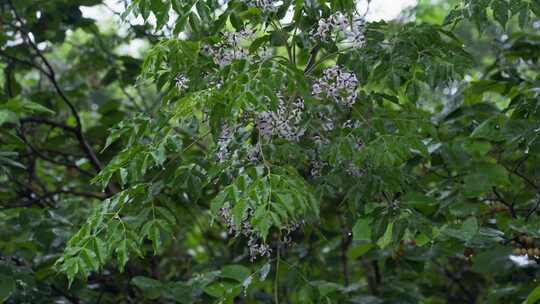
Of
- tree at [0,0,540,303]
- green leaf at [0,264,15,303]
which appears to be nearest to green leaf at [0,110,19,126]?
tree at [0,0,540,303]

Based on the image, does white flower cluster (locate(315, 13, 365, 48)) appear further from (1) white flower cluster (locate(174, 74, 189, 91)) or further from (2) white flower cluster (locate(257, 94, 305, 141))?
(1) white flower cluster (locate(174, 74, 189, 91))

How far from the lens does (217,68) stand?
202cm

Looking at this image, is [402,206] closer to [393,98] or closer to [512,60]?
[393,98]

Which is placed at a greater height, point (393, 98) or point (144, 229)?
point (393, 98)

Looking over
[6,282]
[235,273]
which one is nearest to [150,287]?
[235,273]

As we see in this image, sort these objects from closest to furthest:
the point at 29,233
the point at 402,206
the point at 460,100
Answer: the point at 402,206
the point at 29,233
the point at 460,100

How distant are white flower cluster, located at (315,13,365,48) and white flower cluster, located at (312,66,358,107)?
12 centimetres

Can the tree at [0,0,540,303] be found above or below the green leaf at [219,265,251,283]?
above

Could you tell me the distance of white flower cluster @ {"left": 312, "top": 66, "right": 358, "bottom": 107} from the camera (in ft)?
6.39

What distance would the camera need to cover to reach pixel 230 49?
1.99 metres

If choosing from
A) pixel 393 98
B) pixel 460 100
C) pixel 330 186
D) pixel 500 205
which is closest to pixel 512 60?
pixel 460 100

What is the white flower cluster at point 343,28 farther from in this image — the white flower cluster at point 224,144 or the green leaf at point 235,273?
the green leaf at point 235,273

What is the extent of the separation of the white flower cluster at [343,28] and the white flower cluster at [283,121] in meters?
0.21

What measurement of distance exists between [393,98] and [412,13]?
111 centimetres
